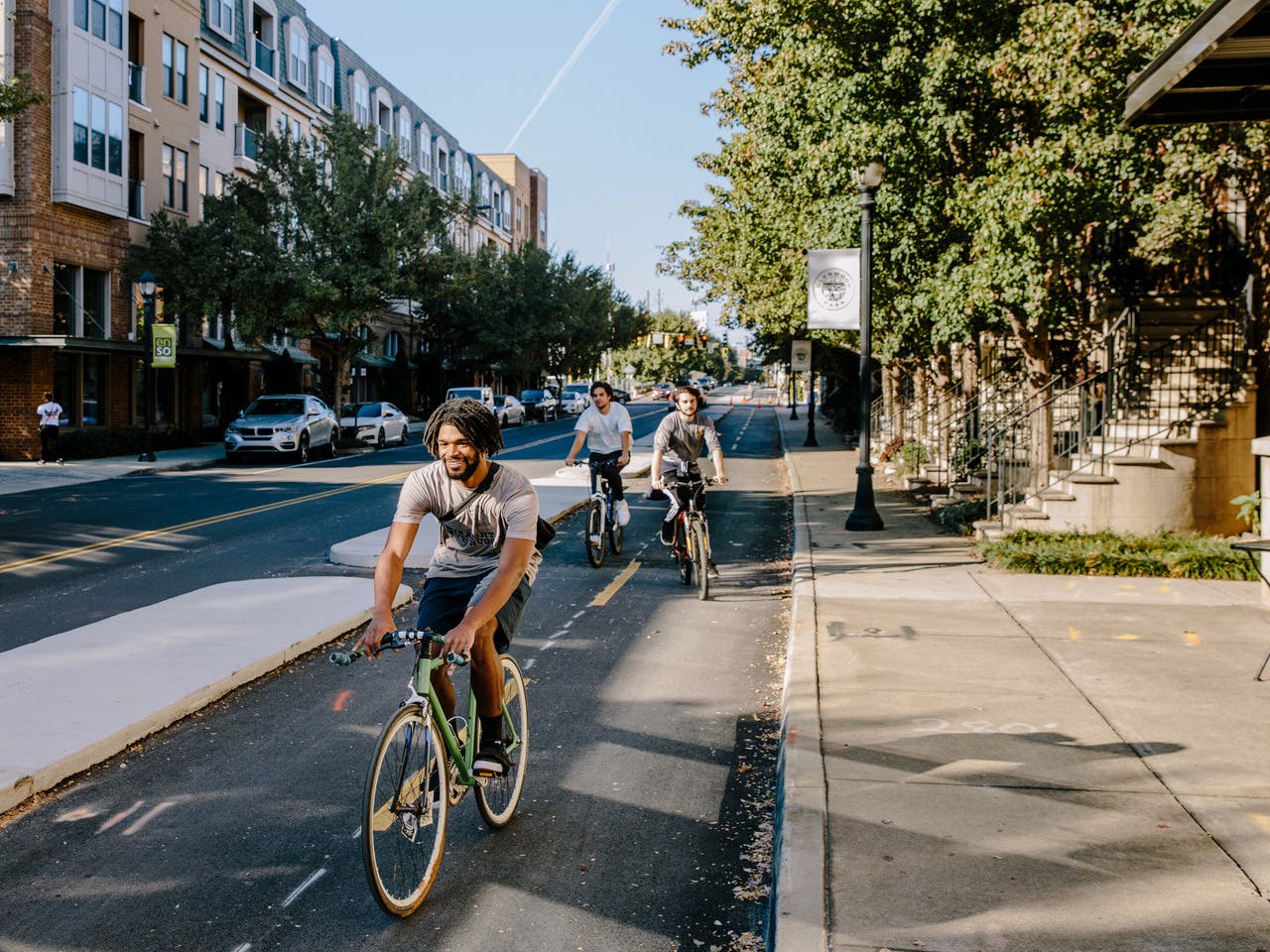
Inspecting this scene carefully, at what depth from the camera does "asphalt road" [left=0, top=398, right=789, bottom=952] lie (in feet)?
14.4

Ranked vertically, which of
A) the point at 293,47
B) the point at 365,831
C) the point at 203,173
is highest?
the point at 293,47

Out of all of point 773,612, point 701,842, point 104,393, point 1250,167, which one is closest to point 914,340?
point 1250,167

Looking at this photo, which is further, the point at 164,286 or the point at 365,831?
the point at 164,286

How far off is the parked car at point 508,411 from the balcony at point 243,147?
1447 centimetres

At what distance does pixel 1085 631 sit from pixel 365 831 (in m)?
6.53

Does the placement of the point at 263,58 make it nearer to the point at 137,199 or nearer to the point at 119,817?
the point at 137,199

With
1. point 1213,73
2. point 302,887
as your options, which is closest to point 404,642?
point 302,887

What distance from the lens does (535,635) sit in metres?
9.48

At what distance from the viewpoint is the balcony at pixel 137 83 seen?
34188mm

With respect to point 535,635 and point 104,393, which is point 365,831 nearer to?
point 535,635

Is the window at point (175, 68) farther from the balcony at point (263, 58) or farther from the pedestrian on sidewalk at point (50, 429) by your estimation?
the pedestrian on sidewalk at point (50, 429)

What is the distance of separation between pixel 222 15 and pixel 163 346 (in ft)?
55.2

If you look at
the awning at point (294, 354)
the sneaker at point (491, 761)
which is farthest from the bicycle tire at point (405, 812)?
the awning at point (294, 354)

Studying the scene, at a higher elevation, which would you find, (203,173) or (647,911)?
(203,173)
